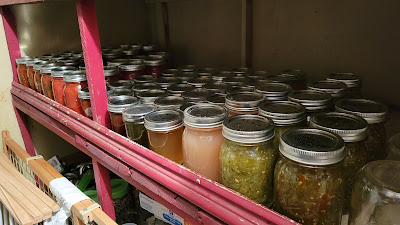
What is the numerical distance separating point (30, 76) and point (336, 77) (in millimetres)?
1493

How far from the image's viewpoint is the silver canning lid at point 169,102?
3.19ft

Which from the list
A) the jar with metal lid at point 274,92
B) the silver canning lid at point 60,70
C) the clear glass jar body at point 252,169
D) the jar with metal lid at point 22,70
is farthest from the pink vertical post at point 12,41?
the clear glass jar body at point 252,169

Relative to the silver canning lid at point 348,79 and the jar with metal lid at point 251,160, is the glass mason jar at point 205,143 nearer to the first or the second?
the jar with metal lid at point 251,160

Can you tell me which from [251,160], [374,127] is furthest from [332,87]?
[251,160]

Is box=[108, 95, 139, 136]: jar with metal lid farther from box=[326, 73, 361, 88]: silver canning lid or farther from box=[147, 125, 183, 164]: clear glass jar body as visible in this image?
box=[326, 73, 361, 88]: silver canning lid

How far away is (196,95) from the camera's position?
1.04 metres

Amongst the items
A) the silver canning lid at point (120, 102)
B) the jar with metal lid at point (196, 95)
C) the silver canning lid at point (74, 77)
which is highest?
the silver canning lid at point (74, 77)

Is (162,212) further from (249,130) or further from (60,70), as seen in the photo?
(60,70)

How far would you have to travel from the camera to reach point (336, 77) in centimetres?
108

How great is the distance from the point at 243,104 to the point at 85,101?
68 centimetres

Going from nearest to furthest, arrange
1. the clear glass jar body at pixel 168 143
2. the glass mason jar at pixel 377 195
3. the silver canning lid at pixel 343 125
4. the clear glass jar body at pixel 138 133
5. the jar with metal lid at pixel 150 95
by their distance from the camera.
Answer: the glass mason jar at pixel 377 195, the silver canning lid at pixel 343 125, the clear glass jar body at pixel 168 143, the clear glass jar body at pixel 138 133, the jar with metal lid at pixel 150 95

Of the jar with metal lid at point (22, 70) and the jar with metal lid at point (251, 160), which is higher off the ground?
the jar with metal lid at point (22, 70)

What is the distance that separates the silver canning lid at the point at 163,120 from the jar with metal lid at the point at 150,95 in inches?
5.8

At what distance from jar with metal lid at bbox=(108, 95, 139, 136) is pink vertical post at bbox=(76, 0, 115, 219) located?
4cm
